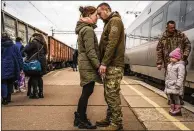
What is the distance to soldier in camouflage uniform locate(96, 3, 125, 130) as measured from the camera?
5008 mm

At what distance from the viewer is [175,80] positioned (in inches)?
247

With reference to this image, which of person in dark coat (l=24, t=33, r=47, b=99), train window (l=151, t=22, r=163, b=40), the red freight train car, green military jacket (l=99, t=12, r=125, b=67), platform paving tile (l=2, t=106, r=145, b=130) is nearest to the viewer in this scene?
green military jacket (l=99, t=12, r=125, b=67)

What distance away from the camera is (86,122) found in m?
5.30

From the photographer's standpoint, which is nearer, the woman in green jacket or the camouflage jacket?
the woman in green jacket

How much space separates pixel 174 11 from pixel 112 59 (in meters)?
4.97

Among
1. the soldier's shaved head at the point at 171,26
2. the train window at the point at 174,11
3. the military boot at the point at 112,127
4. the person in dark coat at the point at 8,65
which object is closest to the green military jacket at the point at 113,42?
the military boot at the point at 112,127

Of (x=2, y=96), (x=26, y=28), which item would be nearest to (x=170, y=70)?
(x=2, y=96)

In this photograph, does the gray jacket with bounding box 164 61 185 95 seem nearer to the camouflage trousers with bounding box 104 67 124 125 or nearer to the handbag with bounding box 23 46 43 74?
the camouflage trousers with bounding box 104 67 124 125

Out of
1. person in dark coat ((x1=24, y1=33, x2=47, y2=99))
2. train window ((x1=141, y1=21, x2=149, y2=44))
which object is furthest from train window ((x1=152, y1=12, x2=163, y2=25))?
person in dark coat ((x1=24, y1=33, x2=47, y2=99))

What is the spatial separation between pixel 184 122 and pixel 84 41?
7.05ft

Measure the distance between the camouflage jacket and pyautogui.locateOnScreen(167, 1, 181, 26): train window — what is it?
1950 mm

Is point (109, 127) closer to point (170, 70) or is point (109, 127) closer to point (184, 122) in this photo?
point (184, 122)

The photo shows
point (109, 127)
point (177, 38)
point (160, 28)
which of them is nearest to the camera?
point (109, 127)

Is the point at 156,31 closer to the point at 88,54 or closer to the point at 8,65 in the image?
the point at 8,65
